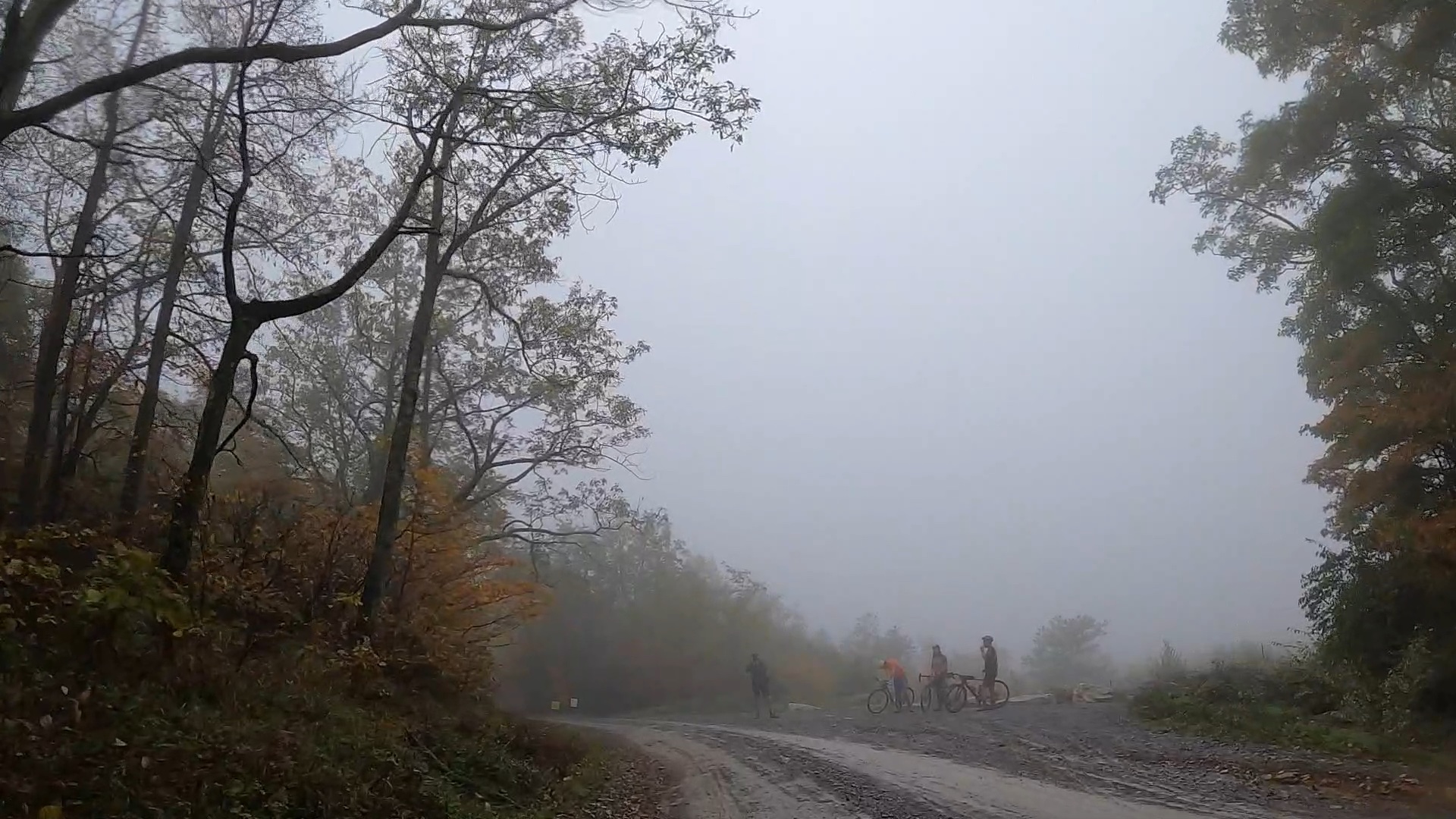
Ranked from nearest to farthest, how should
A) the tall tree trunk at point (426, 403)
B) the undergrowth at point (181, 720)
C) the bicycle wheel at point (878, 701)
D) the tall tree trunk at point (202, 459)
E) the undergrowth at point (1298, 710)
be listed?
the undergrowth at point (181, 720), the tall tree trunk at point (202, 459), the undergrowth at point (1298, 710), the tall tree trunk at point (426, 403), the bicycle wheel at point (878, 701)

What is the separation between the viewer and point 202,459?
8336 millimetres

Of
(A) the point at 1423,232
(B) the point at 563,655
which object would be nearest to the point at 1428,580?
(A) the point at 1423,232

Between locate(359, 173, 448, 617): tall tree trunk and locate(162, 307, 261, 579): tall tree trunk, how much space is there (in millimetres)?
3500

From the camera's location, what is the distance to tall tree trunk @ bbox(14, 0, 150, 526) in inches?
381

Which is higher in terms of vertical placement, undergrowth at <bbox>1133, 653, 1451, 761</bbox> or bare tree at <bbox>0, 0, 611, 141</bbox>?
bare tree at <bbox>0, 0, 611, 141</bbox>

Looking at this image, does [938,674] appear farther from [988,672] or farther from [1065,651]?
[1065,651]

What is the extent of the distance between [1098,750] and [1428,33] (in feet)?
35.4

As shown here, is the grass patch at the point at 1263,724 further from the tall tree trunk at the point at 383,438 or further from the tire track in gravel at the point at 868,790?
the tall tree trunk at the point at 383,438

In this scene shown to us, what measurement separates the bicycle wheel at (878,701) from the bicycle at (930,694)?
3.92ft

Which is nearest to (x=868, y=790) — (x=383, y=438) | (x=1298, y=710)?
(x=1298, y=710)

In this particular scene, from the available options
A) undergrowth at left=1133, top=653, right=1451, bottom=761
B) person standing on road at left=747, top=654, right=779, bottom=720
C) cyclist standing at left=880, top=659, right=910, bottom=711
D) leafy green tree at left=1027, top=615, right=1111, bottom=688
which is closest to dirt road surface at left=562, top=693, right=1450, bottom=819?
undergrowth at left=1133, top=653, right=1451, bottom=761

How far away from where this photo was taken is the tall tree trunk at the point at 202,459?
325 inches

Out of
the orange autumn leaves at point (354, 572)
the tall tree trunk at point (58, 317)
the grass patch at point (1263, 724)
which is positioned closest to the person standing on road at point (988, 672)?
the grass patch at point (1263, 724)

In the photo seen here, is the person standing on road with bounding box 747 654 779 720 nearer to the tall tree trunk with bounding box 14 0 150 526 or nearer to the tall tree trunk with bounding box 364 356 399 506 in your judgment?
the tall tree trunk with bounding box 364 356 399 506
